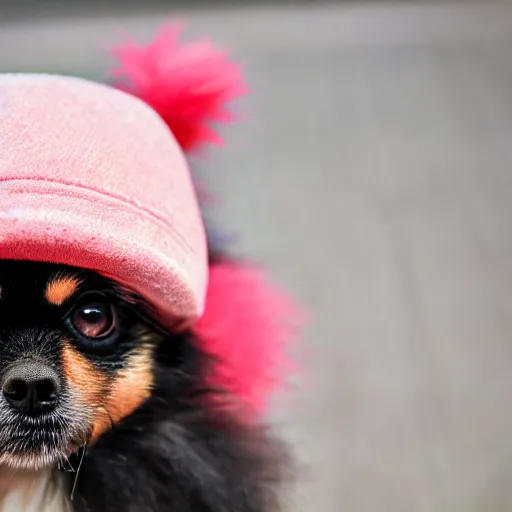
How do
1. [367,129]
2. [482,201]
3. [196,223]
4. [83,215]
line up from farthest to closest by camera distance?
[367,129] < [482,201] < [196,223] < [83,215]

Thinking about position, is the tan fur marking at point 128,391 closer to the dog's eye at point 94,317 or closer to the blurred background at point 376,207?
the dog's eye at point 94,317

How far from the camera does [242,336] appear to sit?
73cm

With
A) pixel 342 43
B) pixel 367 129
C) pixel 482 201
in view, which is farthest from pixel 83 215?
pixel 342 43

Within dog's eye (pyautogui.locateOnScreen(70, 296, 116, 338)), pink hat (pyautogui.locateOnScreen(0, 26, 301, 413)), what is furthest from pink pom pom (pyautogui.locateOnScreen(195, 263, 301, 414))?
dog's eye (pyautogui.locateOnScreen(70, 296, 116, 338))

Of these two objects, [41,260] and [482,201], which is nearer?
[41,260]

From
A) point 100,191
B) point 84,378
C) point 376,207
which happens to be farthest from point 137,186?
point 376,207

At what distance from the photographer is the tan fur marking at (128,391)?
0.60 m

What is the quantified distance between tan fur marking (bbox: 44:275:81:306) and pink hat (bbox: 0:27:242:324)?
0.03 m

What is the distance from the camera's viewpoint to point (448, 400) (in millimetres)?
1102

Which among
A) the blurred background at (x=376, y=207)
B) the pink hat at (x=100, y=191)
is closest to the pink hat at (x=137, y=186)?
the pink hat at (x=100, y=191)

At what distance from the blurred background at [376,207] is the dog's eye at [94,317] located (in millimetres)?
277

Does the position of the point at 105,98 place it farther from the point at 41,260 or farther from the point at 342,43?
the point at 342,43

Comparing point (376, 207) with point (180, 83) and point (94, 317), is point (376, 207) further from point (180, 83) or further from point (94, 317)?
point (94, 317)

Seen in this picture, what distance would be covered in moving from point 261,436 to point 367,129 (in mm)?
1018
